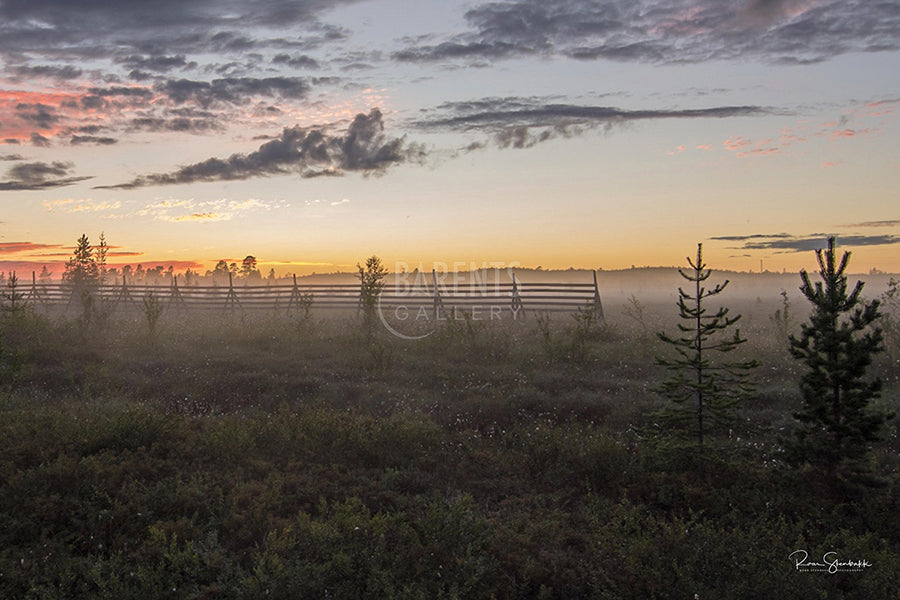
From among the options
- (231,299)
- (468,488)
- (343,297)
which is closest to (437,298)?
(343,297)

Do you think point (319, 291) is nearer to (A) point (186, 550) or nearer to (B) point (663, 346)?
(B) point (663, 346)

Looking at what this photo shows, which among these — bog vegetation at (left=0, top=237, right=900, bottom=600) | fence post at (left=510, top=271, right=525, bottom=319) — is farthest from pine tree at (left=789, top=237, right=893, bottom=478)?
fence post at (left=510, top=271, right=525, bottom=319)

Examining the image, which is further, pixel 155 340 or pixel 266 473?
pixel 155 340

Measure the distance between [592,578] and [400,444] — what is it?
165 inches

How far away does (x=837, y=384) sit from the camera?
6887mm

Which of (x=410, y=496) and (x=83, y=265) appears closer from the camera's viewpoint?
(x=410, y=496)

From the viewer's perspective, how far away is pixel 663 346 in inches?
666

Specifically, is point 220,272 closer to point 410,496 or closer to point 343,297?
point 343,297

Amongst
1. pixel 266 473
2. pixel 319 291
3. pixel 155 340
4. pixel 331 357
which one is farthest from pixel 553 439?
pixel 319 291

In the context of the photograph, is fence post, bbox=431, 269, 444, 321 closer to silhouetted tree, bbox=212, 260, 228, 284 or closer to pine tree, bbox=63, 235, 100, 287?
pine tree, bbox=63, 235, 100, 287
